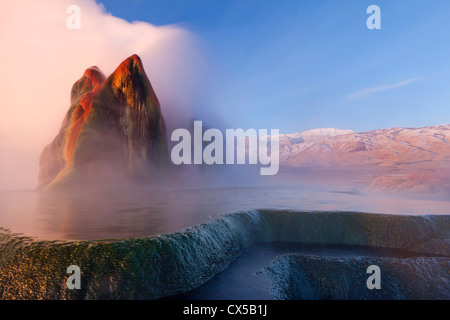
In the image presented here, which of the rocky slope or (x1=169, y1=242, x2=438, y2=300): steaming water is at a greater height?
the rocky slope

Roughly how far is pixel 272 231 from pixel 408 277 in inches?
262

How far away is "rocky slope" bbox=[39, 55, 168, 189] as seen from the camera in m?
38.7

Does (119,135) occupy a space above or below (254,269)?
above

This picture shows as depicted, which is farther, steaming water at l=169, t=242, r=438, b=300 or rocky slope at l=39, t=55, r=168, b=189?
rocky slope at l=39, t=55, r=168, b=189

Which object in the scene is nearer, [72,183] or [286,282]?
[286,282]

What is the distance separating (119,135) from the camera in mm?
42844

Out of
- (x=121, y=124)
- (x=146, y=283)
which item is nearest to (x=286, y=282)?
(x=146, y=283)

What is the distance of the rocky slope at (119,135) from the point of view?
1524 inches

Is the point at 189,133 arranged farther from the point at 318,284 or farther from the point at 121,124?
the point at 318,284

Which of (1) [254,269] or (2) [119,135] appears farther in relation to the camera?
(2) [119,135]

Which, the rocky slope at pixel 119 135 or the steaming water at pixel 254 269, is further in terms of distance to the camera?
the rocky slope at pixel 119 135

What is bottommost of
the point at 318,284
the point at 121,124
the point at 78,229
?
the point at 318,284

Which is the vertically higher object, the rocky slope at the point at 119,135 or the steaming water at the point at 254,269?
the rocky slope at the point at 119,135
